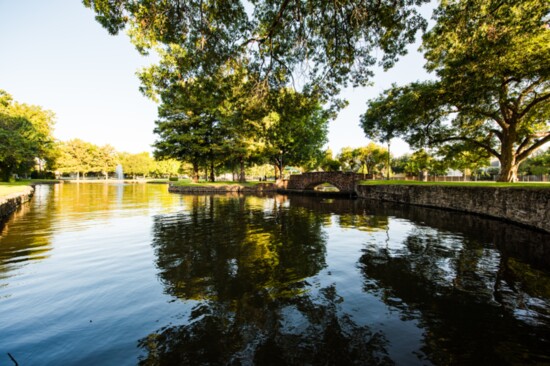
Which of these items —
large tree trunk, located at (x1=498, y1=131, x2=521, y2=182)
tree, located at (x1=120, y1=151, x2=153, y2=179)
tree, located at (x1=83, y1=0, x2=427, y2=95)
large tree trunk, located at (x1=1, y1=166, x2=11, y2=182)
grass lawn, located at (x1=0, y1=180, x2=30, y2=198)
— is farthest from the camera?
tree, located at (x1=120, y1=151, x2=153, y2=179)

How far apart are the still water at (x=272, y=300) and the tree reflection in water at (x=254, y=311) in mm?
27

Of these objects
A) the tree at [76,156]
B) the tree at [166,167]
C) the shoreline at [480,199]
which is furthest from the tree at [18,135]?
the shoreline at [480,199]

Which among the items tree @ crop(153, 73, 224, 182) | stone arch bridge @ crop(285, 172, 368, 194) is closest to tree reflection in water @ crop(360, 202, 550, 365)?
stone arch bridge @ crop(285, 172, 368, 194)

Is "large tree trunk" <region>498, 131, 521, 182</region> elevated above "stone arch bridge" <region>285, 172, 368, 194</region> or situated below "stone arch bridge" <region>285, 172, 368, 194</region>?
above

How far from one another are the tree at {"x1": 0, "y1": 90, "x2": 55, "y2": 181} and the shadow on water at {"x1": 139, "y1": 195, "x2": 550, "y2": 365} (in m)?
40.2

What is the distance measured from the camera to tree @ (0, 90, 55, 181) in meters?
34.2

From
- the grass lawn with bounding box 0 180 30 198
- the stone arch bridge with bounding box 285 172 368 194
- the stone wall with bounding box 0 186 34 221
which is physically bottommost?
the stone wall with bounding box 0 186 34 221

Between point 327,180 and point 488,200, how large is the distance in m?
24.5

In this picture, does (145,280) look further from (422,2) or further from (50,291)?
(422,2)

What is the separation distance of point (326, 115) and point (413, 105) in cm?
1276

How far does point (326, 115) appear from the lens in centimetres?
1391

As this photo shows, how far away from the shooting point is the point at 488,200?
1683 centimetres

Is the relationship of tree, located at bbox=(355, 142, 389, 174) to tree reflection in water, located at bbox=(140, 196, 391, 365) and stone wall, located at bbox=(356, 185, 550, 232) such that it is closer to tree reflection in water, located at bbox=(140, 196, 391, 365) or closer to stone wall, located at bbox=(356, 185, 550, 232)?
stone wall, located at bbox=(356, 185, 550, 232)

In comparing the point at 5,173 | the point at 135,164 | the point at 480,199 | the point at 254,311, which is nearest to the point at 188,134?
the point at 5,173
